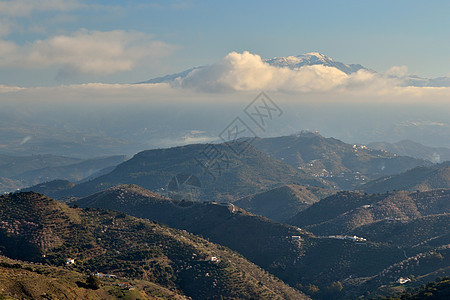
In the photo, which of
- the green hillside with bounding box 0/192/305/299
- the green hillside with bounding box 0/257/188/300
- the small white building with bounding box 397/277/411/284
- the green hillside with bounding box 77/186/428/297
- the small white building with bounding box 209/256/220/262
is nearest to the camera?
the green hillside with bounding box 0/257/188/300

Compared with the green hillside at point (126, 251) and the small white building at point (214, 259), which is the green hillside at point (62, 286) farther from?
the small white building at point (214, 259)

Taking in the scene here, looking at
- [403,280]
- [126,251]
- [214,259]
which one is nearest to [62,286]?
[126,251]

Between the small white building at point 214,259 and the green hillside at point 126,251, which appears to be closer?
the green hillside at point 126,251

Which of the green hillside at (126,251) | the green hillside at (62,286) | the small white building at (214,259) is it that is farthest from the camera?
the small white building at (214,259)

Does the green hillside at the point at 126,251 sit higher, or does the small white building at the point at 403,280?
the green hillside at the point at 126,251

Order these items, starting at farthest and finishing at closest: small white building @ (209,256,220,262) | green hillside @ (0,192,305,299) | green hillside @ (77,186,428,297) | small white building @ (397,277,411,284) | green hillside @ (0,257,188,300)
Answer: green hillside @ (77,186,428,297), small white building @ (209,256,220,262), small white building @ (397,277,411,284), green hillside @ (0,192,305,299), green hillside @ (0,257,188,300)

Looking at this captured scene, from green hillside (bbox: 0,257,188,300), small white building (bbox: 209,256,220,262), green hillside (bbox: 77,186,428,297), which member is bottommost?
green hillside (bbox: 77,186,428,297)

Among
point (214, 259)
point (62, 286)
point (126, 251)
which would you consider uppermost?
point (62, 286)

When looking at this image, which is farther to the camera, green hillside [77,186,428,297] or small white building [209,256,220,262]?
green hillside [77,186,428,297]

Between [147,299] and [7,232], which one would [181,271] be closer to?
[147,299]

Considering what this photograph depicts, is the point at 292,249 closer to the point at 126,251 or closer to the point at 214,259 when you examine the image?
the point at 214,259

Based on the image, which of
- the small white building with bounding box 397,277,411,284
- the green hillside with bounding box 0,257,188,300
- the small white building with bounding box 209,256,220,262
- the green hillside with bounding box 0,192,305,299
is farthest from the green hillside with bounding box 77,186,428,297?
the green hillside with bounding box 0,257,188,300

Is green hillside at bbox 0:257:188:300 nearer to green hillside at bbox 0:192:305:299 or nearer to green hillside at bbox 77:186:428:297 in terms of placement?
green hillside at bbox 0:192:305:299

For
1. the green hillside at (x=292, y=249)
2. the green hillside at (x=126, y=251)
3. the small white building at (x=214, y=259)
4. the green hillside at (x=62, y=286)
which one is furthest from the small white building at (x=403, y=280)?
the green hillside at (x=62, y=286)
